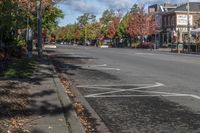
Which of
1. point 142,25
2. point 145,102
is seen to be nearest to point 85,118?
point 145,102

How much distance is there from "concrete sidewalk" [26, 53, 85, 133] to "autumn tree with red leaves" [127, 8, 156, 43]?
88056mm

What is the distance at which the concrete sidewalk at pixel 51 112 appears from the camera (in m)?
8.99

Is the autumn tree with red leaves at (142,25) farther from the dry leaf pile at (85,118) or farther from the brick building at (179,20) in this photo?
the dry leaf pile at (85,118)

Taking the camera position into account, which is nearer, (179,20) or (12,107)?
(12,107)

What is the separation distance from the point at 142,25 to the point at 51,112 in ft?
305

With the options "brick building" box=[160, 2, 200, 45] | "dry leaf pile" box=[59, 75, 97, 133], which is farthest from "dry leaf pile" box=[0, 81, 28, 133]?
"brick building" box=[160, 2, 200, 45]

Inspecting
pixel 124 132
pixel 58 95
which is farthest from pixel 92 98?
pixel 124 132

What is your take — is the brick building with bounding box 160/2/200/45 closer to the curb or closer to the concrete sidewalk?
the concrete sidewalk

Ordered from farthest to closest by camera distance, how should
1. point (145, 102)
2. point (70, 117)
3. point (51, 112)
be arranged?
point (145, 102) < point (51, 112) < point (70, 117)

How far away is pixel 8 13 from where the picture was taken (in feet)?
92.2

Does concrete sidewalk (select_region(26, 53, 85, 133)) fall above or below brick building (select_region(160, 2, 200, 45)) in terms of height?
below

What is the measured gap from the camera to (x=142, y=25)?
337 feet

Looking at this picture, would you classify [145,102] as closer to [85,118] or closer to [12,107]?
[85,118]

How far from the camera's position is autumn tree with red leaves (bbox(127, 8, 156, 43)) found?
337 feet
